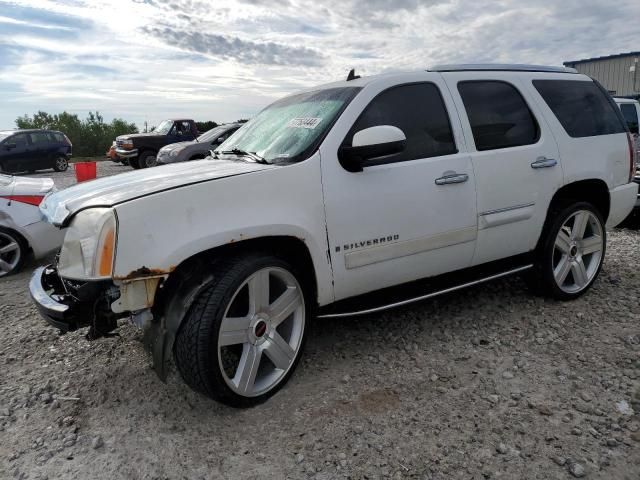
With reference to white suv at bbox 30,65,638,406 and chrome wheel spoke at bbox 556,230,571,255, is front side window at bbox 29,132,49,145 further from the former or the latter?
chrome wheel spoke at bbox 556,230,571,255

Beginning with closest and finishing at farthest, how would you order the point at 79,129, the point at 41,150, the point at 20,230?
1. the point at 20,230
2. the point at 41,150
3. the point at 79,129

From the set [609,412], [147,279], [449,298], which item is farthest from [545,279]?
[147,279]

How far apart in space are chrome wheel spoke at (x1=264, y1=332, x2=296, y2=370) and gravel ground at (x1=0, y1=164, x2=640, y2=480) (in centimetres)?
20

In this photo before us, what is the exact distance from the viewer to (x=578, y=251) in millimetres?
4082

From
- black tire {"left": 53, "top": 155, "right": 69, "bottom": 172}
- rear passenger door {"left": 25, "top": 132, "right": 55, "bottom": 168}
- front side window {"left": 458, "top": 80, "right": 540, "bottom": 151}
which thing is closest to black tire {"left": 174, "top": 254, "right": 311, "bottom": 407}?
front side window {"left": 458, "top": 80, "right": 540, "bottom": 151}

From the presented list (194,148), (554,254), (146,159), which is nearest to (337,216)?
(554,254)

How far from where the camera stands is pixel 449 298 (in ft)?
13.8

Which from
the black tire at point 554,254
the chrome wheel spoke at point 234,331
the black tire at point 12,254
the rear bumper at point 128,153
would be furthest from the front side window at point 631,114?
the rear bumper at point 128,153

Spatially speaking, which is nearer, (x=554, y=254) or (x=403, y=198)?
(x=403, y=198)

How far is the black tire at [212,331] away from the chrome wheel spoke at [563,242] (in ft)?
8.30

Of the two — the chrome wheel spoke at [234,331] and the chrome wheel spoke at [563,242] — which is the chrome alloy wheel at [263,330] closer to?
the chrome wheel spoke at [234,331]

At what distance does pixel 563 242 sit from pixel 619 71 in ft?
67.0

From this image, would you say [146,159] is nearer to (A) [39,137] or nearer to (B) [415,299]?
(A) [39,137]

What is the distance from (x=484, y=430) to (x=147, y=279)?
181 centimetres
